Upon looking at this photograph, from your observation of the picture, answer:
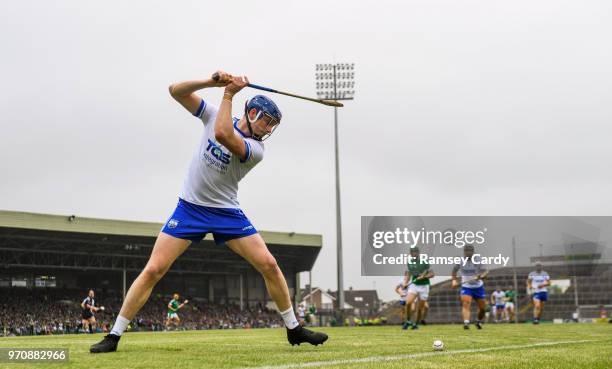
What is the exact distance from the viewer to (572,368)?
18.7 ft

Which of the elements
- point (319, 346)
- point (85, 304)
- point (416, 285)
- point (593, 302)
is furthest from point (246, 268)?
point (319, 346)

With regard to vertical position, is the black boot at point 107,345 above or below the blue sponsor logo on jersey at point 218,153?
below

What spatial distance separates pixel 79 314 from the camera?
50312mm

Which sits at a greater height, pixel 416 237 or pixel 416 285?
pixel 416 237

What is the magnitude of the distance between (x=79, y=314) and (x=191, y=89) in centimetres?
4619

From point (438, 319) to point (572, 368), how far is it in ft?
190

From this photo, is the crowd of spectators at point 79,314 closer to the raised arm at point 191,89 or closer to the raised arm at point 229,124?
the raised arm at point 191,89

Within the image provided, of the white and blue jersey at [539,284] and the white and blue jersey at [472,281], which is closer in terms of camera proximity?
the white and blue jersey at [472,281]

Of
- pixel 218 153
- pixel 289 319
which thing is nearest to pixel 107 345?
pixel 289 319

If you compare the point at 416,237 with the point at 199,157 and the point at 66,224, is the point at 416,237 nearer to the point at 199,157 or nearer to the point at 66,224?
the point at 66,224

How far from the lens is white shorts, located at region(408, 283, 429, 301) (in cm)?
1932

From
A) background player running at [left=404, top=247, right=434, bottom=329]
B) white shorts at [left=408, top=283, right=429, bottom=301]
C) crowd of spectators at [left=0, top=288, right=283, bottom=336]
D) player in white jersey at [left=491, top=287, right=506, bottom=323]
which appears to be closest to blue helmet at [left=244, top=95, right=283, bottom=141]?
background player running at [left=404, top=247, right=434, bottom=329]

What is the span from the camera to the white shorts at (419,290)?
63.4 ft

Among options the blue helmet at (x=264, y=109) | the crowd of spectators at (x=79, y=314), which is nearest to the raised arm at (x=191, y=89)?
the blue helmet at (x=264, y=109)
